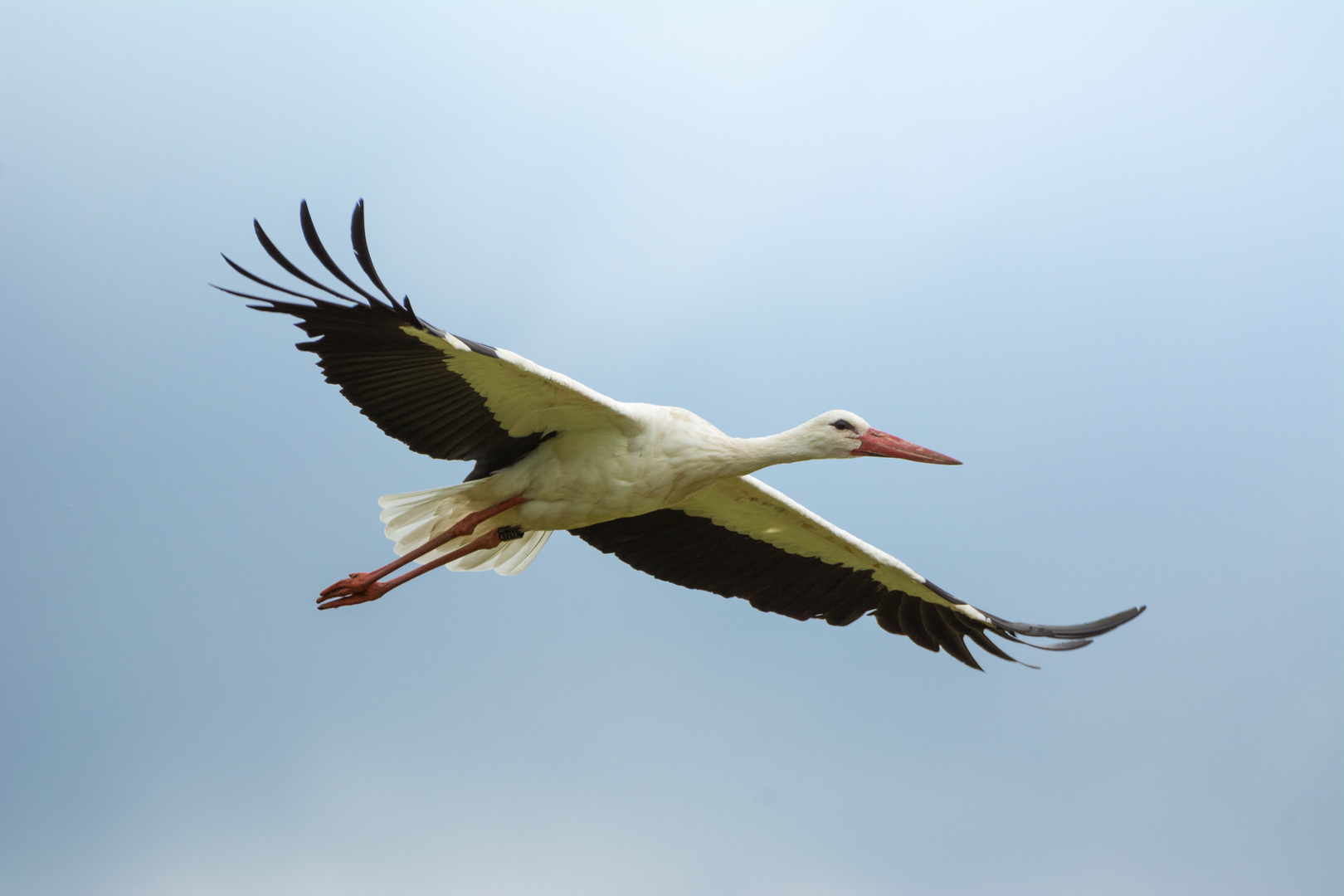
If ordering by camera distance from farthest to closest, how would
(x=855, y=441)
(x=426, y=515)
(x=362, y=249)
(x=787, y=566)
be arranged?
(x=787, y=566)
(x=426, y=515)
(x=855, y=441)
(x=362, y=249)

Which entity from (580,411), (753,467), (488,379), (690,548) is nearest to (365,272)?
(488,379)

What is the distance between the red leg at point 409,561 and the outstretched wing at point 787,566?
2.89 feet

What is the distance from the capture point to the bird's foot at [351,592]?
5.76 m

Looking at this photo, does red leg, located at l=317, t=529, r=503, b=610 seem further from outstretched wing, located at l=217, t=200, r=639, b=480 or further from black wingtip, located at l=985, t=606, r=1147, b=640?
black wingtip, located at l=985, t=606, r=1147, b=640

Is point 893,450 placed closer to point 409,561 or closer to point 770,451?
point 770,451

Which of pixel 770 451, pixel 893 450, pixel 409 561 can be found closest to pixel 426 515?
pixel 409 561

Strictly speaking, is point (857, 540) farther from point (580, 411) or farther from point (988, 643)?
point (580, 411)

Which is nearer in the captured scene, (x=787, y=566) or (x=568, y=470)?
(x=568, y=470)

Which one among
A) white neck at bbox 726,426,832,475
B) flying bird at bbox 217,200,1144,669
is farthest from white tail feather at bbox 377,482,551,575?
white neck at bbox 726,426,832,475

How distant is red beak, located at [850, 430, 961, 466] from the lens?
20.2 feet

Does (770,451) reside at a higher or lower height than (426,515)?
higher

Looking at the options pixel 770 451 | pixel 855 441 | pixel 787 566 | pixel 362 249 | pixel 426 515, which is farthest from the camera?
pixel 787 566

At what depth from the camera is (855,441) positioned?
242 inches

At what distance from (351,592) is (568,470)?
4.22 feet
